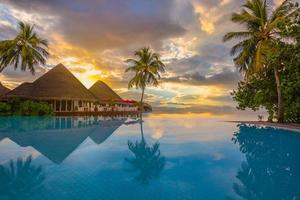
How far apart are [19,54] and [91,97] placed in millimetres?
8040

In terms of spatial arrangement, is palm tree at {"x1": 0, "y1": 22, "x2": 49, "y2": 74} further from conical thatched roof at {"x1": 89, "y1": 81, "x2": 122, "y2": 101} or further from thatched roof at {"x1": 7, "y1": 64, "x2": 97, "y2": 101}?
conical thatched roof at {"x1": 89, "y1": 81, "x2": 122, "y2": 101}

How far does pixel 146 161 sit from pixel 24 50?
2072 cm

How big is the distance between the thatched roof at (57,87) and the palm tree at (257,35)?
16.0 metres

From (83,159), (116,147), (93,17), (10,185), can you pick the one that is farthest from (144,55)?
(10,185)

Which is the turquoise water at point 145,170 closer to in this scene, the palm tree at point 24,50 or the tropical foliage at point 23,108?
the tropical foliage at point 23,108

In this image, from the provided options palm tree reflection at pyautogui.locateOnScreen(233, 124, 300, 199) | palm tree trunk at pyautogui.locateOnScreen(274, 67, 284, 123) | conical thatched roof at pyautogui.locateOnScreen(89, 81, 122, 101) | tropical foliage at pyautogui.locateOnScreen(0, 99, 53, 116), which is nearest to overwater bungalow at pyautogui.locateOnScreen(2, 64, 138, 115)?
tropical foliage at pyautogui.locateOnScreen(0, 99, 53, 116)

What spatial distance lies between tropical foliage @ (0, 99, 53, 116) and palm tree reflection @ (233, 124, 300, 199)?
18.4 m

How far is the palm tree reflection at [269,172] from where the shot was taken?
190 inches

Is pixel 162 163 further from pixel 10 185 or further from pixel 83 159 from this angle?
pixel 10 185

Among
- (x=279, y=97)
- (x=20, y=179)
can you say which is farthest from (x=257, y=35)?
(x=20, y=179)

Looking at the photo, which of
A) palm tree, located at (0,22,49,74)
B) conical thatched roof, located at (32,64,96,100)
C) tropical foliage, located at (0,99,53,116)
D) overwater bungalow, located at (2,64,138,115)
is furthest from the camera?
conical thatched roof, located at (32,64,96,100)

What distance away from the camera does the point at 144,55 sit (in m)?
32.2

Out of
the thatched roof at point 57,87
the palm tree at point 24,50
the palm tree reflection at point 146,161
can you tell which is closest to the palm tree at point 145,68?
the thatched roof at point 57,87

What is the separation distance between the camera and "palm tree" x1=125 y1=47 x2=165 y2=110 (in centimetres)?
3203
